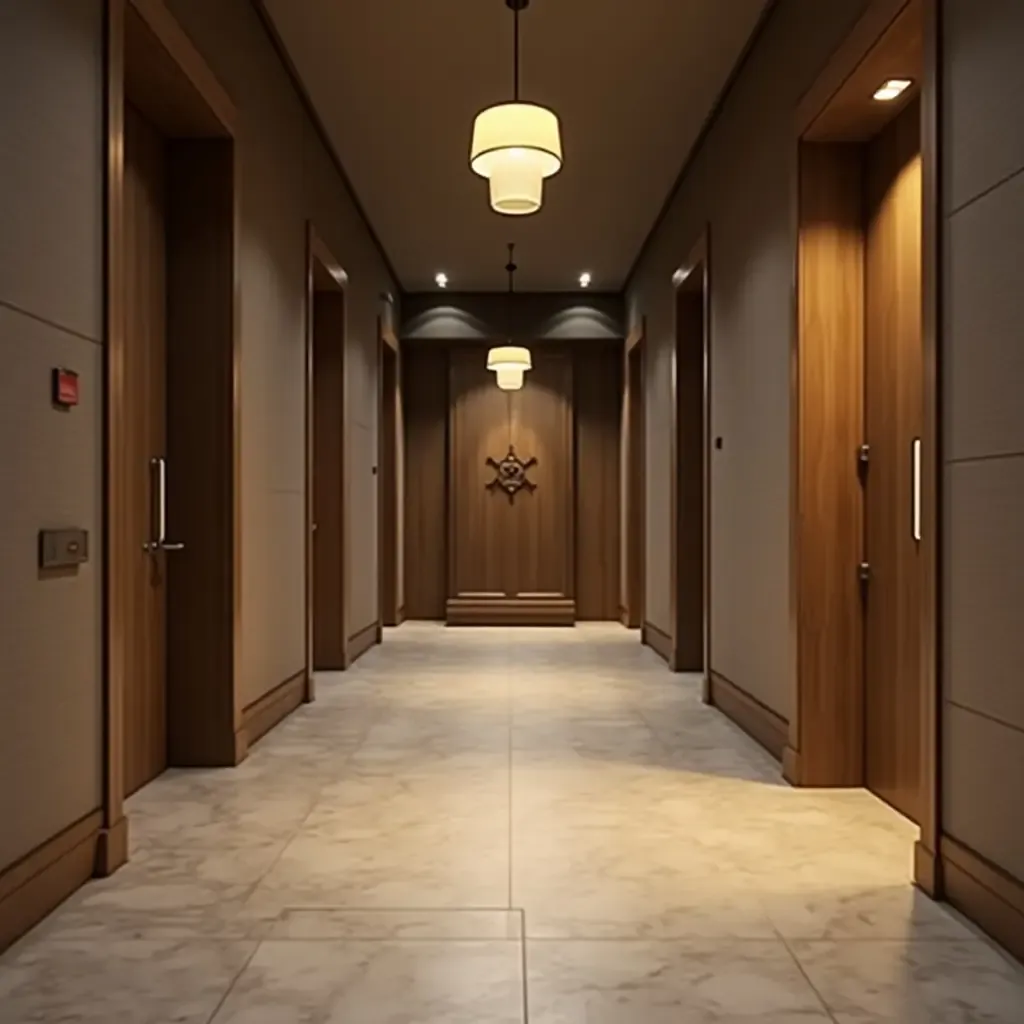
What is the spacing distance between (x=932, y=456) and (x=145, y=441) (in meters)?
3.15

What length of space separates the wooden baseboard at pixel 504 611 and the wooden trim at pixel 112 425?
8.45m

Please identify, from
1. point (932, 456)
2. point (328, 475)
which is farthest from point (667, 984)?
point (328, 475)

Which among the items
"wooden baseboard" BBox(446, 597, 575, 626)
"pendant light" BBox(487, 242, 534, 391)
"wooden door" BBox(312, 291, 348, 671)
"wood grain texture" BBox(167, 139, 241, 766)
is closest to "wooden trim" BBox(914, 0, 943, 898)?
"wood grain texture" BBox(167, 139, 241, 766)

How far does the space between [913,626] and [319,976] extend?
2.55 meters

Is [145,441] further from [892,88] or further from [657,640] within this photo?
[657,640]

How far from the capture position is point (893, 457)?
4258 millimetres

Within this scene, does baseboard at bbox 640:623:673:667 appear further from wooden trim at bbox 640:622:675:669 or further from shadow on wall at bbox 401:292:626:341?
shadow on wall at bbox 401:292:626:341

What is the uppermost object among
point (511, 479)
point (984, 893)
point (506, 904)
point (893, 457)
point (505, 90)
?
point (505, 90)

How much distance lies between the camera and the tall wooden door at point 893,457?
161 inches

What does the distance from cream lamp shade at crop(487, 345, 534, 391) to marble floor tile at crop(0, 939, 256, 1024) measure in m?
7.94

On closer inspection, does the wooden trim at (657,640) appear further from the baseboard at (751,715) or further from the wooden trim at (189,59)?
the wooden trim at (189,59)

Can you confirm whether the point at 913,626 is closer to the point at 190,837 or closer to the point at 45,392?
the point at 190,837

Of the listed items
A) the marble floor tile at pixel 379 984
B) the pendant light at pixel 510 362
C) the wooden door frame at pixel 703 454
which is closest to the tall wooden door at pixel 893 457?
the marble floor tile at pixel 379 984

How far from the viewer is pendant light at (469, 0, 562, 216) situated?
4.80 m
